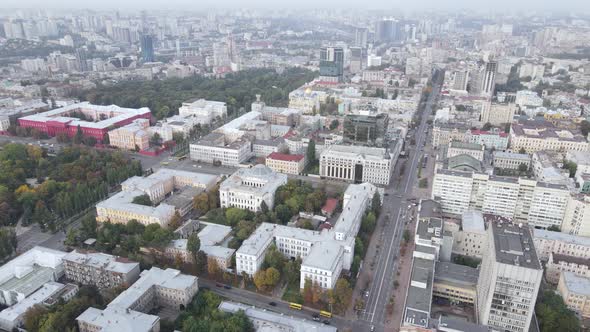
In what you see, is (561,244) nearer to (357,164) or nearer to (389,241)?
(389,241)

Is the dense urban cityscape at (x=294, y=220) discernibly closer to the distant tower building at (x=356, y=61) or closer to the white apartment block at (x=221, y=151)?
the white apartment block at (x=221, y=151)

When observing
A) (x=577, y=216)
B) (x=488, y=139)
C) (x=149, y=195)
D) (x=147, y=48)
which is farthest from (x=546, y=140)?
(x=147, y=48)

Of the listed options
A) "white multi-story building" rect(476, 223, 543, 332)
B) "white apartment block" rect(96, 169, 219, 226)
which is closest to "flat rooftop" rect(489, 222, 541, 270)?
"white multi-story building" rect(476, 223, 543, 332)

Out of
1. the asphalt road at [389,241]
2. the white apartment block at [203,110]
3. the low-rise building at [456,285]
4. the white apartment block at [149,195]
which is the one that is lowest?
the asphalt road at [389,241]

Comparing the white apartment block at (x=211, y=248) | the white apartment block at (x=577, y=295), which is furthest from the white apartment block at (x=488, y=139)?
the white apartment block at (x=211, y=248)

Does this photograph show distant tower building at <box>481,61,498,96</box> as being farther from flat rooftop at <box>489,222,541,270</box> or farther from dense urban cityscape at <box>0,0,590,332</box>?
flat rooftop at <box>489,222,541,270</box>

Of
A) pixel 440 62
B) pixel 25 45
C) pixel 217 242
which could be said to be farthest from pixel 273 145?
pixel 25 45
